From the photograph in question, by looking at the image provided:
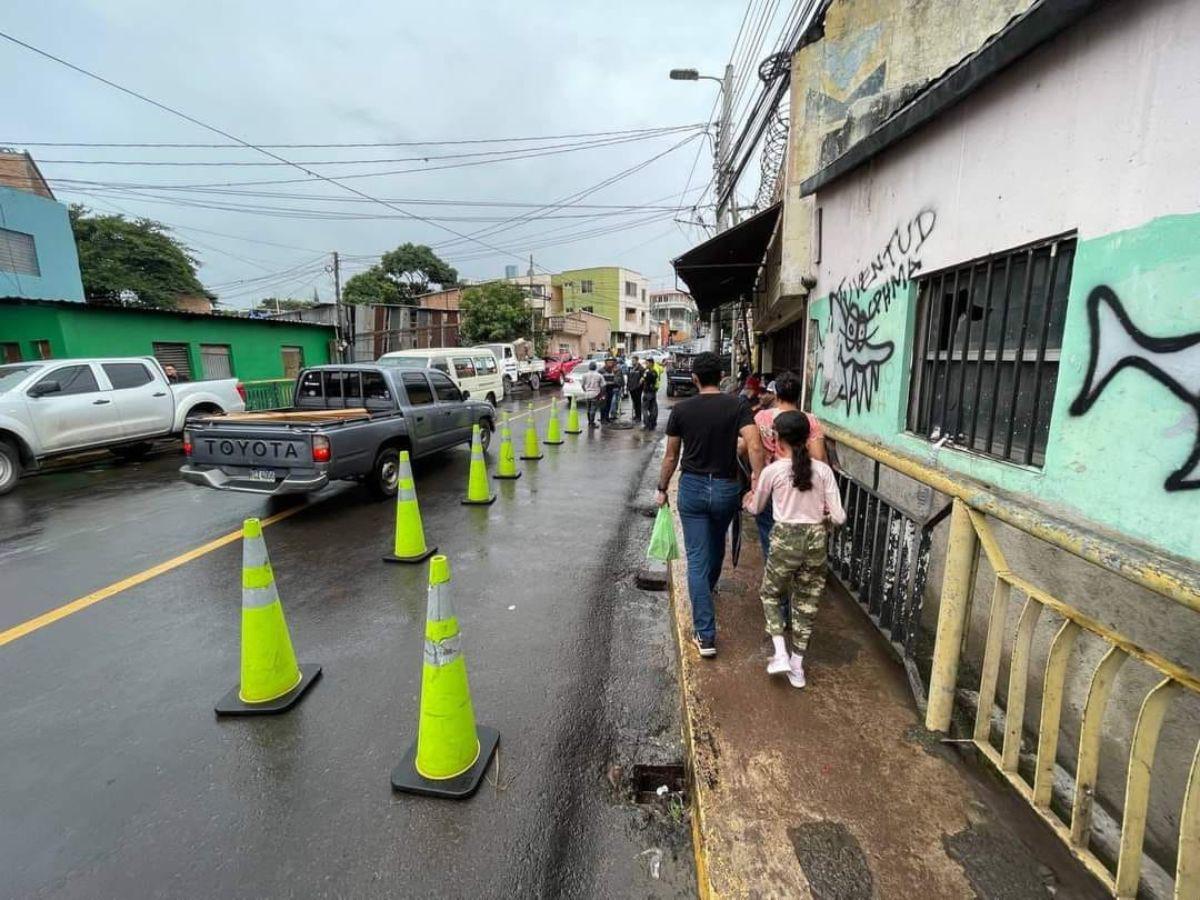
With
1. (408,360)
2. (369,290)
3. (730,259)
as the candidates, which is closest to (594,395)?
(730,259)

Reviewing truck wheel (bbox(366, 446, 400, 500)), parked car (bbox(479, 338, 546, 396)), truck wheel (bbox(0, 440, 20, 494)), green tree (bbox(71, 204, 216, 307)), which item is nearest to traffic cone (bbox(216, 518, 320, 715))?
truck wheel (bbox(366, 446, 400, 500))

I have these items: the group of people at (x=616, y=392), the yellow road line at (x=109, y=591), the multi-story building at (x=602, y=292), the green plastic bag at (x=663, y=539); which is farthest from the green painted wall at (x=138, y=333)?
the multi-story building at (x=602, y=292)

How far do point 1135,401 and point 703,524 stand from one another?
6.63 feet

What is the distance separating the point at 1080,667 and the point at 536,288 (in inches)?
2065

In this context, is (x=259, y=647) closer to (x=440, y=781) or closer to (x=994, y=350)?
(x=440, y=781)

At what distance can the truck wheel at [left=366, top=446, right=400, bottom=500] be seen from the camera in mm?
6996

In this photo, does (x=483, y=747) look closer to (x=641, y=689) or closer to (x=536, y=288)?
(x=641, y=689)

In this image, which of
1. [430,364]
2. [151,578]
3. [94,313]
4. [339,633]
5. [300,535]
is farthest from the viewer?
[430,364]

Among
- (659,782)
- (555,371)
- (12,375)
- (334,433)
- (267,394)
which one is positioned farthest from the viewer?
(555,371)

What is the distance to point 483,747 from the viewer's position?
270cm

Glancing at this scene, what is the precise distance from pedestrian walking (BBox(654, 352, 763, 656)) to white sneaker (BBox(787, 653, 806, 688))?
0.45 m

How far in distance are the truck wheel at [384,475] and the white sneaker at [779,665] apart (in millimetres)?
5271

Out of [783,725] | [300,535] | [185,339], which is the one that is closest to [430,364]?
[185,339]

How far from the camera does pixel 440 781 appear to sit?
8.07 ft
